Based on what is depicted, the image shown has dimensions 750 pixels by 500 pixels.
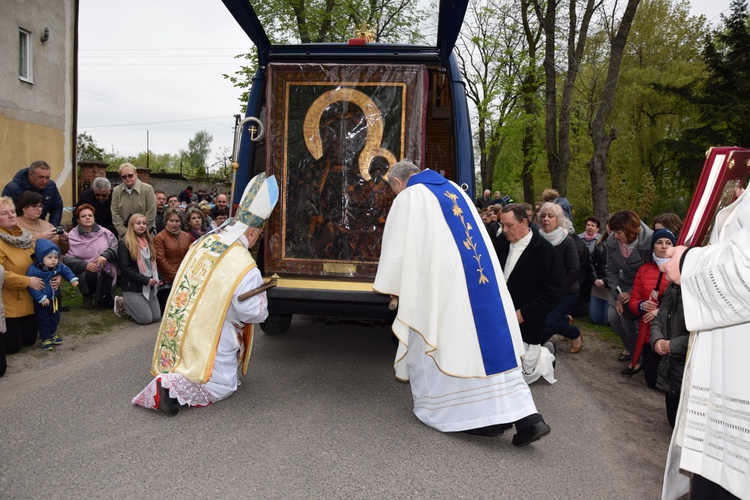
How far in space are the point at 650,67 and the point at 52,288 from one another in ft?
79.6

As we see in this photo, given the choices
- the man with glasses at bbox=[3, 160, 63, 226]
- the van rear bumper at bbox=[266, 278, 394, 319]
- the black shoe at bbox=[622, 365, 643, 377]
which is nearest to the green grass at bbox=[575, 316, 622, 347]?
the black shoe at bbox=[622, 365, 643, 377]

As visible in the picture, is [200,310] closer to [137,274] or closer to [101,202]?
[137,274]

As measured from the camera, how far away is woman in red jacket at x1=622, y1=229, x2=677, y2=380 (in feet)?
17.3

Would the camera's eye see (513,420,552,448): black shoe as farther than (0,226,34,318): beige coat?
No

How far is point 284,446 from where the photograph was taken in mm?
3721

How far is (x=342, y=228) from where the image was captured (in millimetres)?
5484

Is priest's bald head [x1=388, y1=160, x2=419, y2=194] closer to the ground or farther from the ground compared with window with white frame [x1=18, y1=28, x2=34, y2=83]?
closer to the ground

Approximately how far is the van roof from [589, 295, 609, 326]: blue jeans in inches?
163

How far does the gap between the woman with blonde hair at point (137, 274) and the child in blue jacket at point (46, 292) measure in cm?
124

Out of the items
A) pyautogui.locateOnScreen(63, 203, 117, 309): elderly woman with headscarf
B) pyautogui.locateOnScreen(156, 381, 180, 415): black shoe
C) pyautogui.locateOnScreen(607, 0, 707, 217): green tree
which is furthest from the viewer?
pyautogui.locateOnScreen(607, 0, 707, 217): green tree

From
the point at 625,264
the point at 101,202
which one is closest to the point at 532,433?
the point at 625,264

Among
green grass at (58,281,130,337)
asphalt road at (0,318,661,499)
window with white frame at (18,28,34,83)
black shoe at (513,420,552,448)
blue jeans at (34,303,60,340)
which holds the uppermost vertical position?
window with white frame at (18,28,34,83)

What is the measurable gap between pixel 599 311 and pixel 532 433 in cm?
468

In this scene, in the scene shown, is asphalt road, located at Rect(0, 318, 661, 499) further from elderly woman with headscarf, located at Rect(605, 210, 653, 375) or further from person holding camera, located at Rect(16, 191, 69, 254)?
person holding camera, located at Rect(16, 191, 69, 254)
